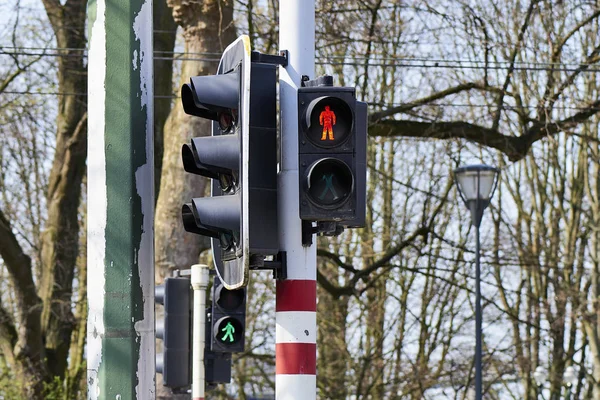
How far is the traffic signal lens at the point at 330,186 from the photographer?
16.6ft

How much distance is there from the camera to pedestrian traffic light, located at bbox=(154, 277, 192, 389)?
10.5 meters

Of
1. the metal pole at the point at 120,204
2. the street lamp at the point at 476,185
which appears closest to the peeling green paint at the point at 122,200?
the metal pole at the point at 120,204

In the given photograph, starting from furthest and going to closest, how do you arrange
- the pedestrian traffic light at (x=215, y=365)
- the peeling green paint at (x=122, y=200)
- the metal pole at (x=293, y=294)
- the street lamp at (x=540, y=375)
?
the street lamp at (x=540, y=375)
the pedestrian traffic light at (x=215, y=365)
the metal pole at (x=293, y=294)
the peeling green paint at (x=122, y=200)

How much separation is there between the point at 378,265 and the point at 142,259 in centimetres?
1195

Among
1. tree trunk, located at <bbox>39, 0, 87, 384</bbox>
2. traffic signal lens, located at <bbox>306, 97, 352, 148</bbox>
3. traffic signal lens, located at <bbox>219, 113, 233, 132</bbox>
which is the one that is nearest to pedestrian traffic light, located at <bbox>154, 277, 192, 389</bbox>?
traffic signal lens, located at <bbox>219, 113, 233, 132</bbox>

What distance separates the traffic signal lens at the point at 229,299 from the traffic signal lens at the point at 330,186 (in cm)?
551

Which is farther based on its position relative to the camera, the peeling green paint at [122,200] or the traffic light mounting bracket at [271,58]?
the traffic light mounting bracket at [271,58]

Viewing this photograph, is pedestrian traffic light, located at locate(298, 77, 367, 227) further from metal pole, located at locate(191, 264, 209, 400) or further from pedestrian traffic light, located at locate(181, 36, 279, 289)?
metal pole, located at locate(191, 264, 209, 400)

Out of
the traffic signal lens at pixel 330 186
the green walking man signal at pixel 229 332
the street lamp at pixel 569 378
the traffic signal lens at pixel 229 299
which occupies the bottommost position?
the street lamp at pixel 569 378

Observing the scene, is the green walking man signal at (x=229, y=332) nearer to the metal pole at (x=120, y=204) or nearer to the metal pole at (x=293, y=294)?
the metal pole at (x=293, y=294)

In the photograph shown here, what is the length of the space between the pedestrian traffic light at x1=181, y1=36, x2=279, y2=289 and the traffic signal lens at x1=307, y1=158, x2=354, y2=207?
194 mm

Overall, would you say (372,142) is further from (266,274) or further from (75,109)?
(75,109)

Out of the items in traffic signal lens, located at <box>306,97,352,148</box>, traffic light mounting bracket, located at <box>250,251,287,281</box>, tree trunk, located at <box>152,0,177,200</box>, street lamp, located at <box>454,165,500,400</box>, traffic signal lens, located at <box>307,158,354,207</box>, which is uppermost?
tree trunk, located at <box>152,0,177,200</box>

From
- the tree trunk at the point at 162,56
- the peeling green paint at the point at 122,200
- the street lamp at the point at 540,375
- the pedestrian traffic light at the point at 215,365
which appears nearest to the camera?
the peeling green paint at the point at 122,200
